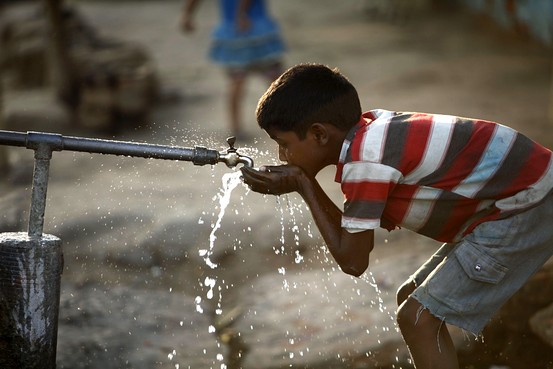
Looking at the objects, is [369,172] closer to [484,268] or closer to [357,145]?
[357,145]

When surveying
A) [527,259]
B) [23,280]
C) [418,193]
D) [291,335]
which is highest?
[418,193]

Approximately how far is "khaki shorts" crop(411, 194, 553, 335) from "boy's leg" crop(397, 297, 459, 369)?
0.03 m

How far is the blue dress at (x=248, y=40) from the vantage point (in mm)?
6926

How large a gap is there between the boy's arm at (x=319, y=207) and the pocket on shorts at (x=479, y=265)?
0.28m

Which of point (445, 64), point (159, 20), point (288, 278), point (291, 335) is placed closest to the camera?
point (291, 335)

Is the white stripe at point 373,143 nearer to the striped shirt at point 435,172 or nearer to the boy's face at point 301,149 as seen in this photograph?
the striped shirt at point 435,172

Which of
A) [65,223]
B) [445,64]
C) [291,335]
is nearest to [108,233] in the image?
[65,223]

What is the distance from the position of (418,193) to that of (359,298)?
1487 millimetres

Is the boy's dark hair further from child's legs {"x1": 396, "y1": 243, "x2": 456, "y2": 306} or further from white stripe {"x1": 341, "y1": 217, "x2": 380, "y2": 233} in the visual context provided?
child's legs {"x1": 396, "y1": 243, "x2": 456, "y2": 306}

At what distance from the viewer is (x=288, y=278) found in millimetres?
4375

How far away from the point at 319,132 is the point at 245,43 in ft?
14.3

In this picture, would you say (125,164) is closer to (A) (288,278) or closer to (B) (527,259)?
(A) (288,278)

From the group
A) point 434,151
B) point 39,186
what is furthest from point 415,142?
point 39,186

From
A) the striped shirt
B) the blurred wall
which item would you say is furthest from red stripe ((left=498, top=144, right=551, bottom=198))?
Answer: the blurred wall
